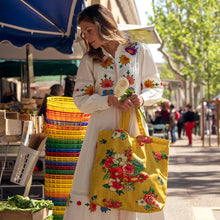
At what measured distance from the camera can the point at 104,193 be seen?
365cm

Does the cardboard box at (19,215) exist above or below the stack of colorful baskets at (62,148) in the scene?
below

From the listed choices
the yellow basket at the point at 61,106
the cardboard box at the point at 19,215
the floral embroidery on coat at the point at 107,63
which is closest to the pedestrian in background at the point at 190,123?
the yellow basket at the point at 61,106

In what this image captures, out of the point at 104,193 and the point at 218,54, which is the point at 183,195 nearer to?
the point at 104,193

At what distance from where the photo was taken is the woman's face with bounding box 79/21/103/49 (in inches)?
154

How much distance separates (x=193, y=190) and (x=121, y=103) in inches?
234

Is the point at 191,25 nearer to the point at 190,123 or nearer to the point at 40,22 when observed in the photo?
the point at 190,123

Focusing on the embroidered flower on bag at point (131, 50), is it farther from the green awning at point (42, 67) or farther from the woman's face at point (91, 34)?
the green awning at point (42, 67)

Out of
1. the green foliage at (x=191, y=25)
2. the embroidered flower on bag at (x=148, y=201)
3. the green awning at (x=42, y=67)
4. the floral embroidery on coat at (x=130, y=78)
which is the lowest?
the embroidered flower on bag at (x=148, y=201)

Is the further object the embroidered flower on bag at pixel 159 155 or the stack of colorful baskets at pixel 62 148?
the stack of colorful baskets at pixel 62 148

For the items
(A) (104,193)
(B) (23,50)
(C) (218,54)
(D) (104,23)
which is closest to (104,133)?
(A) (104,193)

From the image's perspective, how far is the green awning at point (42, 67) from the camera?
43.5 ft

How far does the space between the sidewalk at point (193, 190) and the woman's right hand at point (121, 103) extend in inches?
129

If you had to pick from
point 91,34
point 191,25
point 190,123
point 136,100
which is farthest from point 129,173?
point 191,25

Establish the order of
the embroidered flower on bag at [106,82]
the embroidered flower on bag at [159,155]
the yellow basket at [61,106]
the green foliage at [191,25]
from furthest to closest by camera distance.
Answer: the green foliage at [191,25], the yellow basket at [61,106], the embroidered flower on bag at [106,82], the embroidered flower on bag at [159,155]
